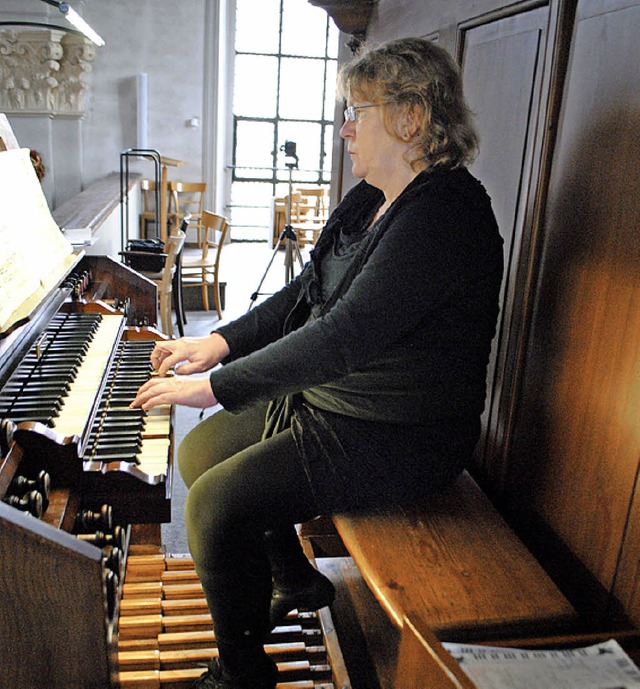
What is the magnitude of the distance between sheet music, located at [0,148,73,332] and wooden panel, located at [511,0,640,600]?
1.14m

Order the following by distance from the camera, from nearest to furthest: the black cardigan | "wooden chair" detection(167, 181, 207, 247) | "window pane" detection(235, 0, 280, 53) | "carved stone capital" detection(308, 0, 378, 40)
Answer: the black cardigan < "carved stone capital" detection(308, 0, 378, 40) < "wooden chair" detection(167, 181, 207, 247) < "window pane" detection(235, 0, 280, 53)

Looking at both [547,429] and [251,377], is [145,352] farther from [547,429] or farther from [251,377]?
[547,429]

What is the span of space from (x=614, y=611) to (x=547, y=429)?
0.38 meters

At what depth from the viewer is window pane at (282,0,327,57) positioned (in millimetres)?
9531

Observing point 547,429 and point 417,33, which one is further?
point 417,33

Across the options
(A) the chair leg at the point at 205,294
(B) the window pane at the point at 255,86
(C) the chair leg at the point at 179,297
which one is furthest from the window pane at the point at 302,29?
(C) the chair leg at the point at 179,297

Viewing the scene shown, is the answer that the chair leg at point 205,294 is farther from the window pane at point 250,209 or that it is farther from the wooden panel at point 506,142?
the wooden panel at point 506,142

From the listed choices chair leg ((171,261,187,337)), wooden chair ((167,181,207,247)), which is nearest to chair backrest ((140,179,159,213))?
wooden chair ((167,181,207,247))

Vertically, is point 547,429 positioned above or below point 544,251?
below

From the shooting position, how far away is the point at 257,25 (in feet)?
31.3

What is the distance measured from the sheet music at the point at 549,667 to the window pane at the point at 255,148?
9206mm

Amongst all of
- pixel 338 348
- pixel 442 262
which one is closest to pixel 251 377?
pixel 338 348

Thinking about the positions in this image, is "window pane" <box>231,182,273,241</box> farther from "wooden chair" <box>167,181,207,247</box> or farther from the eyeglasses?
the eyeglasses

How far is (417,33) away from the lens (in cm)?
218
